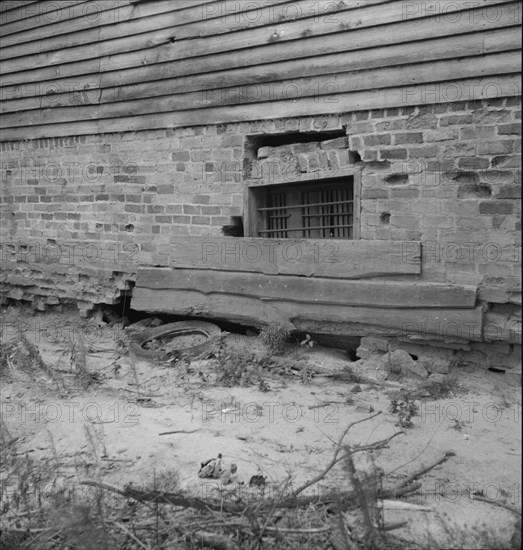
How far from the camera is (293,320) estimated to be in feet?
17.6

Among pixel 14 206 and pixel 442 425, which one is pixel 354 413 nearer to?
pixel 442 425

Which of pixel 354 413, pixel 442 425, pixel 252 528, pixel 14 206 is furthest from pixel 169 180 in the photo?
pixel 252 528

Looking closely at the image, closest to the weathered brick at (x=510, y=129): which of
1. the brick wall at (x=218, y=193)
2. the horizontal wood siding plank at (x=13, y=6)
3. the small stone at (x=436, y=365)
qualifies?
the brick wall at (x=218, y=193)

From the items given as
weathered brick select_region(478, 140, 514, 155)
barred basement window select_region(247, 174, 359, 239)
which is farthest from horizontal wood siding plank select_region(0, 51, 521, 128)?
barred basement window select_region(247, 174, 359, 239)

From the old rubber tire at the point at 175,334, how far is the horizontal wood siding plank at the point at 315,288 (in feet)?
1.23

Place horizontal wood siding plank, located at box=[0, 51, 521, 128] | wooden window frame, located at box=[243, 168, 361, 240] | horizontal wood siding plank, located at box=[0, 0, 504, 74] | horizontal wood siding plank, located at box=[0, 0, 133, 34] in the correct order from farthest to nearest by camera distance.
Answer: horizontal wood siding plank, located at box=[0, 0, 133, 34], wooden window frame, located at box=[243, 168, 361, 240], horizontal wood siding plank, located at box=[0, 0, 504, 74], horizontal wood siding plank, located at box=[0, 51, 521, 128]

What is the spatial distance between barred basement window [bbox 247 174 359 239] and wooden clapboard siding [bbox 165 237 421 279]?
0.67 ft

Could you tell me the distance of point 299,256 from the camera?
5293mm

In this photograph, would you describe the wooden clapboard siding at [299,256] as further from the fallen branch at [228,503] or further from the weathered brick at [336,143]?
the fallen branch at [228,503]

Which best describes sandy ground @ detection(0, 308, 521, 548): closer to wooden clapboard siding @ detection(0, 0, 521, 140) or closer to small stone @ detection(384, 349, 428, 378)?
small stone @ detection(384, 349, 428, 378)

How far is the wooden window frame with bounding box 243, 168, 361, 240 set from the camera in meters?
5.04

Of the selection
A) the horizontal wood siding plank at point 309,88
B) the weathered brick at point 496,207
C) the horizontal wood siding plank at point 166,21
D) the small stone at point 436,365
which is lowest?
the small stone at point 436,365

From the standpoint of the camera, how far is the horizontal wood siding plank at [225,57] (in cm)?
455

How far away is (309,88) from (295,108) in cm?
21
